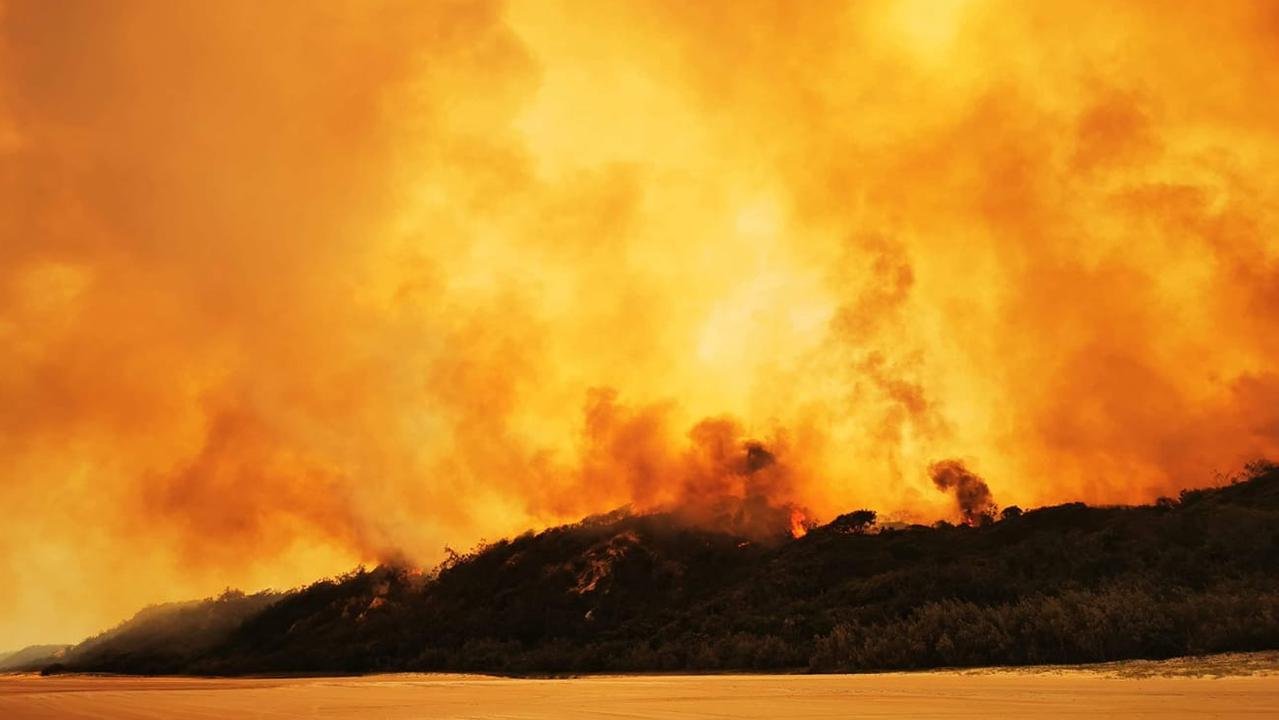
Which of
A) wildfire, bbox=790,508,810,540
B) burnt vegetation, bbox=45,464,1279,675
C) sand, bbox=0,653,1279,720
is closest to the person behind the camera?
sand, bbox=0,653,1279,720

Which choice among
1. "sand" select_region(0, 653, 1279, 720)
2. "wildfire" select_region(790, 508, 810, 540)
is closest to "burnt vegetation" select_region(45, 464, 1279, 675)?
"wildfire" select_region(790, 508, 810, 540)

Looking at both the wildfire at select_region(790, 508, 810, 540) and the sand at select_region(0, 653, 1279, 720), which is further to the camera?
the wildfire at select_region(790, 508, 810, 540)

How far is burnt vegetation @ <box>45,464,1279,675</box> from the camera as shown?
32.3 meters

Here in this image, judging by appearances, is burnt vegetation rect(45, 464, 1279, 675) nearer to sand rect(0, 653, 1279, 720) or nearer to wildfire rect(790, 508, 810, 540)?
wildfire rect(790, 508, 810, 540)

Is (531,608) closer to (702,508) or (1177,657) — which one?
(702,508)

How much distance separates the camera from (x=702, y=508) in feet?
324

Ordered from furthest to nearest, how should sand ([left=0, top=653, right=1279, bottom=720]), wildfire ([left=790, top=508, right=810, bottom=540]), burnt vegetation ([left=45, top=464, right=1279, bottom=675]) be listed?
→ wildfire ([left=790, top=508, right=810, bottom=540]) < burnt vegetation ([left=45, top=464, right=1279, bottom=675]) < sand ([left=0, top=653, right=1279, bottom=720])

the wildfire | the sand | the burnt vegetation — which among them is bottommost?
the sand

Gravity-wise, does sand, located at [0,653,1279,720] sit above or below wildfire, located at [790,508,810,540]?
below

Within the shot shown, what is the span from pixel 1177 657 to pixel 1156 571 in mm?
22873

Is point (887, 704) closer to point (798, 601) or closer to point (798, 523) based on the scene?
point (798, 601)

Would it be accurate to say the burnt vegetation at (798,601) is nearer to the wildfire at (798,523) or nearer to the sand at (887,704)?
the wildfire at (798,523)

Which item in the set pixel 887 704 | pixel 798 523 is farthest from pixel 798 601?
pixel 887 704

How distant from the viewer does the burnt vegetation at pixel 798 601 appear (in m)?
32.3
